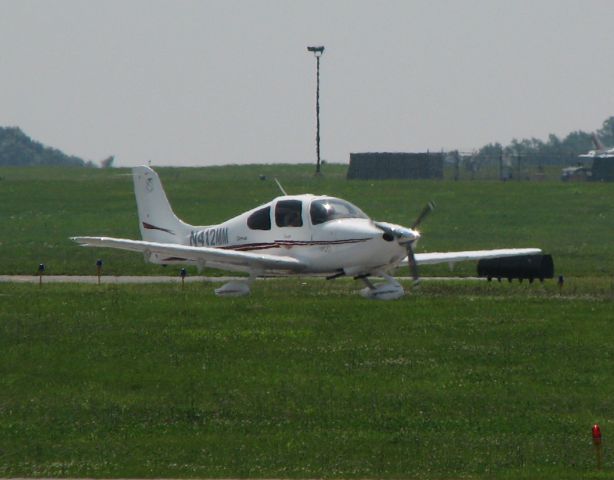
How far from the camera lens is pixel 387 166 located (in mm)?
103062

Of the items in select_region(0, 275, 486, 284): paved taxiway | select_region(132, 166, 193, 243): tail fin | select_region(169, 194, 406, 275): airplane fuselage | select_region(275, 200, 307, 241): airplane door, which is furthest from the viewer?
select_region(0, 275, 486, 284): paved taxiway

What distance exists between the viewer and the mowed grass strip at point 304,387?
51.6 feet

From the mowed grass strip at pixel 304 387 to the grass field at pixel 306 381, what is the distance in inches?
1.5

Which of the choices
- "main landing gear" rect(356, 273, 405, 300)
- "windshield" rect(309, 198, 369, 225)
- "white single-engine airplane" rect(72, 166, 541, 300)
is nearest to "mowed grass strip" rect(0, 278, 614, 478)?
"main landing gear" rect(356, 273, 405, 300)

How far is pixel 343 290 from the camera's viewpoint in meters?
33.3

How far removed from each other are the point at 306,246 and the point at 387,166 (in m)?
72.3

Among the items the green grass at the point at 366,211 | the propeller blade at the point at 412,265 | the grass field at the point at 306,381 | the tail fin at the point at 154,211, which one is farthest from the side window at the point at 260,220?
the green grass at the point at 366,211

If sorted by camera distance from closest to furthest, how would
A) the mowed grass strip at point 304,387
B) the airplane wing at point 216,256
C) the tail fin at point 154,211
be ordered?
1. the mowed grass strip at point 304,387
2. the airplane wing at point 216,256
3. the tail fin at point 154,211

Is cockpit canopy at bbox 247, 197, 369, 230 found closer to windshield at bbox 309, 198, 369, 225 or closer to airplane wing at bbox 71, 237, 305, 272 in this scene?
windshield at bbox 309, 198, 369, 225

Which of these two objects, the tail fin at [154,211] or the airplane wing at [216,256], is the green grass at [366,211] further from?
the airplane wing at [216,256]

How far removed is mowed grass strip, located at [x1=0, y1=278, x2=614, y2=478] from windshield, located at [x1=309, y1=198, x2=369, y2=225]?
2223 millimetres

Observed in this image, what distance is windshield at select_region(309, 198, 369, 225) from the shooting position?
31094mm

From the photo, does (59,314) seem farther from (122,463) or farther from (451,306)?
(122,463)

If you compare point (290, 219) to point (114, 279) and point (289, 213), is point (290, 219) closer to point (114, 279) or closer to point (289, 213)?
point (289, 213)
